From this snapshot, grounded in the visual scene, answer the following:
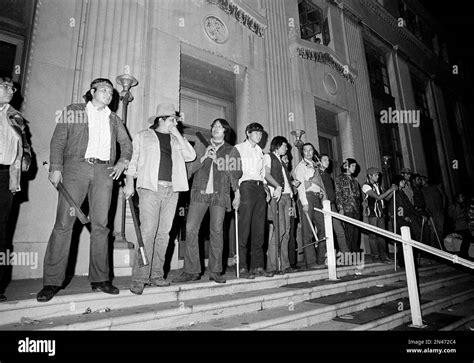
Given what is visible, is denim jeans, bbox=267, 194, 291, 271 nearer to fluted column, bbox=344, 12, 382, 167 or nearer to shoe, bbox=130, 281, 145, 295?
shoe, bbox=130, 281, 145, 295

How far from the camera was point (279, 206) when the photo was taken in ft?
14.4

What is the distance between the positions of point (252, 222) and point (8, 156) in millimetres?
2747

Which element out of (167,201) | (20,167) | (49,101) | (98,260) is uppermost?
(49,101)

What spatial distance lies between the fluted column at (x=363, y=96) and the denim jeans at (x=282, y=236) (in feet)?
21.0

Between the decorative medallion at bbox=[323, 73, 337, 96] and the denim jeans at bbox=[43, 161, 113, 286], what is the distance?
25.5ft

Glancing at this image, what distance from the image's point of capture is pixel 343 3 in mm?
10078

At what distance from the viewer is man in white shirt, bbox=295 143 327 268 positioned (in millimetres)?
5027

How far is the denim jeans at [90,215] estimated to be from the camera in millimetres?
2471

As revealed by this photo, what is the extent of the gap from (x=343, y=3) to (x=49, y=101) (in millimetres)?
10282

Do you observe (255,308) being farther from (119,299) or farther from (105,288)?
(105,288)

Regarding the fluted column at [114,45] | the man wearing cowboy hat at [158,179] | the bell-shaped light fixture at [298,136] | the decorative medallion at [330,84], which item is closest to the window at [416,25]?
the decorative medallion at [330,84]
